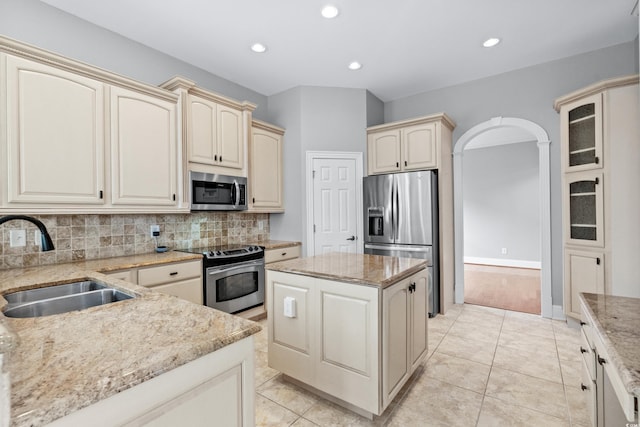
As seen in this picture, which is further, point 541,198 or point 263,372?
point 541,198

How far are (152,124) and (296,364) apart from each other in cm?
236

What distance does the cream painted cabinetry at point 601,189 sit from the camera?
261 cm

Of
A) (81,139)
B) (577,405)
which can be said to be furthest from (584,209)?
(81,139)

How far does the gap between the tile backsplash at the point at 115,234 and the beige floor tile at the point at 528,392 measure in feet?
10.0

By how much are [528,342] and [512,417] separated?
51.6 inches

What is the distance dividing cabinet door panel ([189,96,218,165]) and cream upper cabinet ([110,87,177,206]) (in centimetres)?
19

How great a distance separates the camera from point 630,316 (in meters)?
1.19

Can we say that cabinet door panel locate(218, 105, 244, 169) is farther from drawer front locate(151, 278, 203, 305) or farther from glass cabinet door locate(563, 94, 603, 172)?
glass cabinet door locate(563, 94, 603, 172)

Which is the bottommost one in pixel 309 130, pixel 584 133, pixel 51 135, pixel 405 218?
pixel 405 218

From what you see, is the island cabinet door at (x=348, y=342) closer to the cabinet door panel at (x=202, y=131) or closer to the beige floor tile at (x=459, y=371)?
the beige floor tile at (x=459, y=371)

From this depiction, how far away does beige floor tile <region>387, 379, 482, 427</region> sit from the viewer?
5.82 feet

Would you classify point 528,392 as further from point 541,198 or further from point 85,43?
point 85,43

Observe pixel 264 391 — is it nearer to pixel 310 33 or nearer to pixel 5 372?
pixel 5 372

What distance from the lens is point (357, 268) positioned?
2.01 meters
